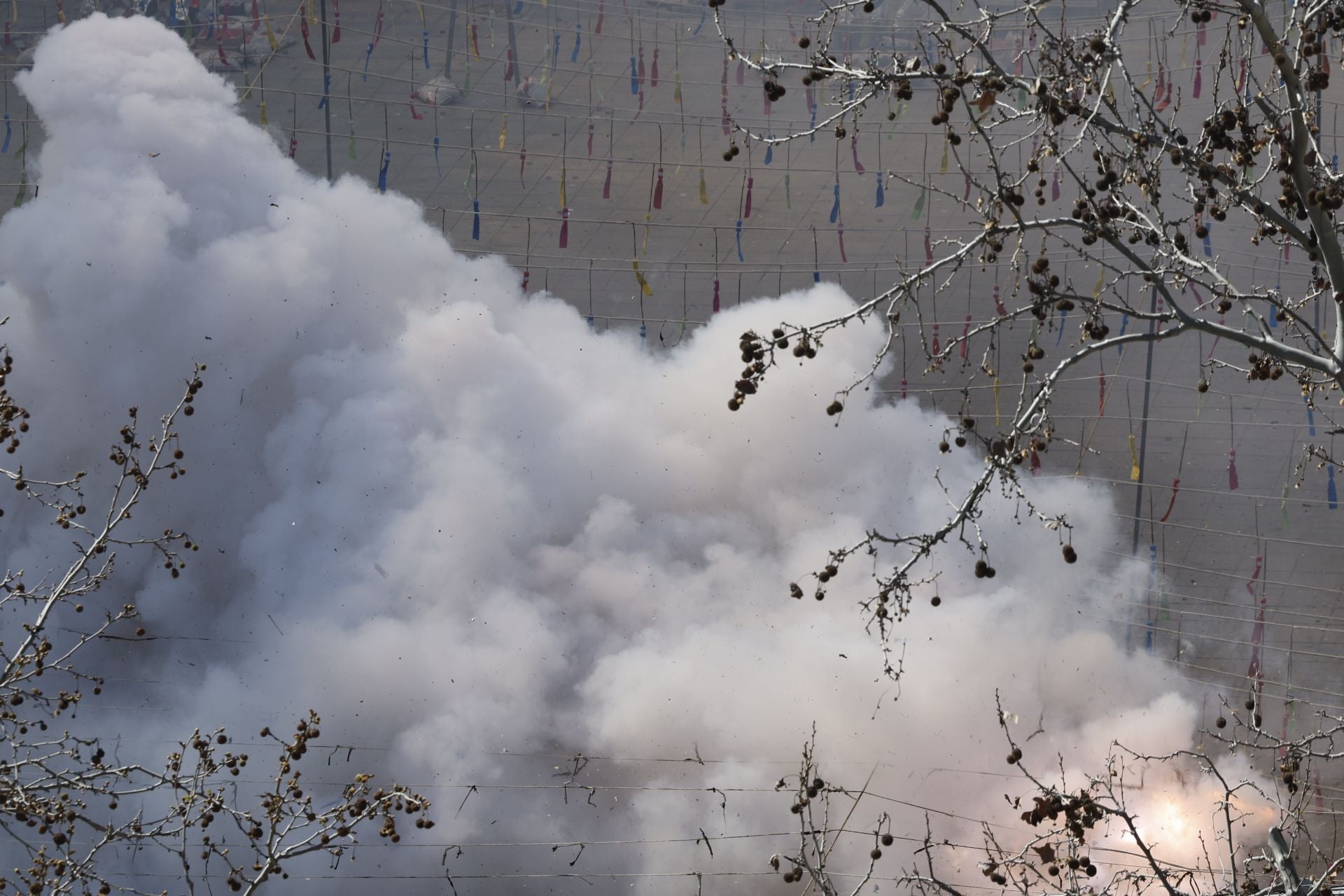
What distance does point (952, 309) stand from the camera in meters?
24.0

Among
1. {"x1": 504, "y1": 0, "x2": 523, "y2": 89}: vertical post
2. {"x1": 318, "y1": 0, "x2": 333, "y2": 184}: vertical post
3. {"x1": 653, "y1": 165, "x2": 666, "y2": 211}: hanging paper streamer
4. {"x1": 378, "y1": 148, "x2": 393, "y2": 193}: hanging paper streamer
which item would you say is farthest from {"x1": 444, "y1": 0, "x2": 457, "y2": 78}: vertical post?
{"x1": 653, "y1": 165, "x2": 666, "y2": 211}: hanging paper streamer

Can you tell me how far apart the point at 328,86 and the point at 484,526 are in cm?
883

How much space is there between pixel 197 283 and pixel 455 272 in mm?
3969

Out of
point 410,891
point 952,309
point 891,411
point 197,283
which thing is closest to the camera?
point 410,891

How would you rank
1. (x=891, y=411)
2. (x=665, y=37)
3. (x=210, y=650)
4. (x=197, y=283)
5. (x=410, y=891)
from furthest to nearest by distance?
(x=665, y=37)
(x=891, y=411)
(x=197, y=283)
(x=210, y=650)
(x=410, y=891)

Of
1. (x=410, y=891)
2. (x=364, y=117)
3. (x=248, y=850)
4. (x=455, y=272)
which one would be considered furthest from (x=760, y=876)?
(x=364, y=117)

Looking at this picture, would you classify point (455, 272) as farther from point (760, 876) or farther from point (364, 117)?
point (760, 876)

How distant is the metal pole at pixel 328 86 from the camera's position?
24.0m

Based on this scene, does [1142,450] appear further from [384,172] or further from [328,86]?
[328,86]

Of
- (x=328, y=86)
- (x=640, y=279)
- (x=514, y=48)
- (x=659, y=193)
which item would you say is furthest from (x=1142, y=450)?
(x=328, y=86)

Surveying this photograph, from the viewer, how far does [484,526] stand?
19422 mm

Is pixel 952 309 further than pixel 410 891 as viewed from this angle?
Yes

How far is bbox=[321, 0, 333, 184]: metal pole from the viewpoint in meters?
24.0

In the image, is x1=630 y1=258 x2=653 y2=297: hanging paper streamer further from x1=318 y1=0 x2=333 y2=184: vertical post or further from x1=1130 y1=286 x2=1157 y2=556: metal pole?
x1=1130 y1=286 x2=1157 y2=556: metal pole
